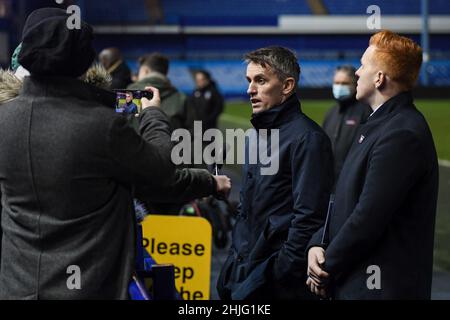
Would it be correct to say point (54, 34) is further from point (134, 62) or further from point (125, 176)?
point (134, 62)

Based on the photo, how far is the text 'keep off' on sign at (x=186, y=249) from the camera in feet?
19.6

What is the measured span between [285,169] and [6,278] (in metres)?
1.46

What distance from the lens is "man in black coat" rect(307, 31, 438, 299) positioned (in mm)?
3227

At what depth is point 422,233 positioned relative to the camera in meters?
3.29

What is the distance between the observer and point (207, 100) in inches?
606

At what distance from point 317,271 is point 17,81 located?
1251mm

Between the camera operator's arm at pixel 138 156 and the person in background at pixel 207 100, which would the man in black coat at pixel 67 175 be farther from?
the person in background at pixel 207 100

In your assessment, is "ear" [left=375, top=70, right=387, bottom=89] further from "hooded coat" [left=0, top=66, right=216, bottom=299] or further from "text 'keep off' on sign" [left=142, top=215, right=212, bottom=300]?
"text 'keep off' on sign" [left=142, top=215, right=212, bottom=300]

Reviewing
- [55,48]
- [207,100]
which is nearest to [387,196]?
[55,48]

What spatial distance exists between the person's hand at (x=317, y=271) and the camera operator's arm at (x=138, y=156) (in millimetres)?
812

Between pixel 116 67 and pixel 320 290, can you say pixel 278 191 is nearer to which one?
pixel 320 290

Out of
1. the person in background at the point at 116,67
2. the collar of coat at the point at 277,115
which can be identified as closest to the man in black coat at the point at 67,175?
the collar of coat at the point at 277,115

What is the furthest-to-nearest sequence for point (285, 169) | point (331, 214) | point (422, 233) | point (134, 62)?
point (134, 62) → point (285, 169) → point (331, 214) → point (422, 233)
